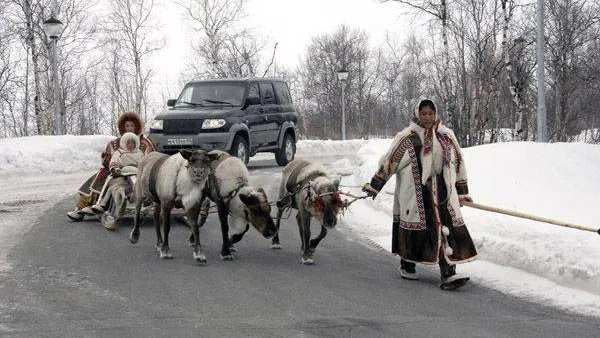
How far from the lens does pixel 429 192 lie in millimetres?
6781

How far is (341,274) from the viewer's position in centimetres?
719

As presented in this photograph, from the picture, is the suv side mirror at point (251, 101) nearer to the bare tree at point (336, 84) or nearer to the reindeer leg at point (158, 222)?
the reindeer leg at point (158, 222)

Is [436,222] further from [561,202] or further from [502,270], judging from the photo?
[561,202]

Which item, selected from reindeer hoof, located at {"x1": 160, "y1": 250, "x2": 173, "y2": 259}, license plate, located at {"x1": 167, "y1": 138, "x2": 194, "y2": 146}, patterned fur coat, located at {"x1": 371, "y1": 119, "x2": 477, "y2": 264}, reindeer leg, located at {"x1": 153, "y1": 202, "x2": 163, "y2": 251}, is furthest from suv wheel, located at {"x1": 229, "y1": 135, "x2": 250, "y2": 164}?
patterned fur coat, located at {"x1": 371, "y1": 119, "x2": 477, "y2": 264}

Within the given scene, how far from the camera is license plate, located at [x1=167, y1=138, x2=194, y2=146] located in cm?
1602

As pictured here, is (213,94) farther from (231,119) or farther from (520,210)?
(520,210)

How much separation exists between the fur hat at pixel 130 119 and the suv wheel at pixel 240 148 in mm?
5429

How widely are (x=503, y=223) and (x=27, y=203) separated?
8.42 metres

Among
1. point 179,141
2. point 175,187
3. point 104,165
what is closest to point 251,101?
point 179,141

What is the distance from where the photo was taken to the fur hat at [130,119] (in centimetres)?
1079

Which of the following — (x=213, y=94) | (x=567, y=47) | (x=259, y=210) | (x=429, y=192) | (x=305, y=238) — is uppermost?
(x=567, y=47)

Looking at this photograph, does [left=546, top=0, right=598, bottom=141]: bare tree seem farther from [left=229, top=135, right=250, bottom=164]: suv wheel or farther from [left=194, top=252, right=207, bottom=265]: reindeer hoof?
[left=194, top=252, right=207, bottom=265]: reindeer hoof

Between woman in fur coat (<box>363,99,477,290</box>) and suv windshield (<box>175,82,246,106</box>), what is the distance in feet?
34.4

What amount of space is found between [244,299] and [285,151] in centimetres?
1340
